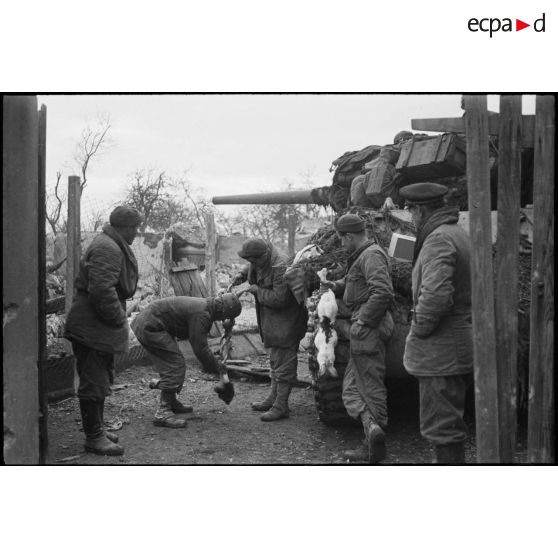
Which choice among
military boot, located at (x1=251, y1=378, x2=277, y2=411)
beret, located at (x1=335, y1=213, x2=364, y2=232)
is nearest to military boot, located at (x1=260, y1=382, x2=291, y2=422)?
military boot, located at (x1=251, y1=378, x2=277, y2=411)

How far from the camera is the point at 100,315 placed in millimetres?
5023

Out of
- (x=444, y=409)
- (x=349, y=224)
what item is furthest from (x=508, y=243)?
(x=349, y=224)

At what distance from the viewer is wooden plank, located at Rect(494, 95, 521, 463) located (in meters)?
3.46

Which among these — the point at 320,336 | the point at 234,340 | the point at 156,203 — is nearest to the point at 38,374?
the point at 320,336

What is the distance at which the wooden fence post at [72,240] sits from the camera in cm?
630

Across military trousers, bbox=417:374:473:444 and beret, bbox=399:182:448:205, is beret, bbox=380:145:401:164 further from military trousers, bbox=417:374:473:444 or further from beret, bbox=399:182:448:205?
military trousers, bbox=417:374:473:444

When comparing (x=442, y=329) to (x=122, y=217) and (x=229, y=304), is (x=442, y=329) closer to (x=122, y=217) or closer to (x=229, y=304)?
(x=122, y=217)

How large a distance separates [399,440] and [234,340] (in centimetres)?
433

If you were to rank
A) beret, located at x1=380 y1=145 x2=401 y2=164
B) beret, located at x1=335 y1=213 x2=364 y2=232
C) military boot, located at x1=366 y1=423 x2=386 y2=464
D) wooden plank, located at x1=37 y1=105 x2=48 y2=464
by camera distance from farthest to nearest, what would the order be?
beret, located at x1=380 y1=145 x2=401 y2=164 → beret, located at x1=335 y1=213 x2=364 y2=232 → military boot, located at x1=366 y1=423 x2=386 y2=464 → wooden plank, located at x1=37 y1=105 x2=48 y2=464

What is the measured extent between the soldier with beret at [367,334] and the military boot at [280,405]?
122 centimetres

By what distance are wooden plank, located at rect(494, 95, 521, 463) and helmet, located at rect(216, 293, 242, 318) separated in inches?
136

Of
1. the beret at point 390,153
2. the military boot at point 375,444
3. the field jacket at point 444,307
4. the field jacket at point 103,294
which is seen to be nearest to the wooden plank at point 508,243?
the field jacket at point 444,307

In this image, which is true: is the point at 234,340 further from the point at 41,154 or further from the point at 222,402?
the point at 41,154

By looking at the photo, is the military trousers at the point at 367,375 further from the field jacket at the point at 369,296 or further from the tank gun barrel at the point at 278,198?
the tank gun barrel at the point at 278,198
